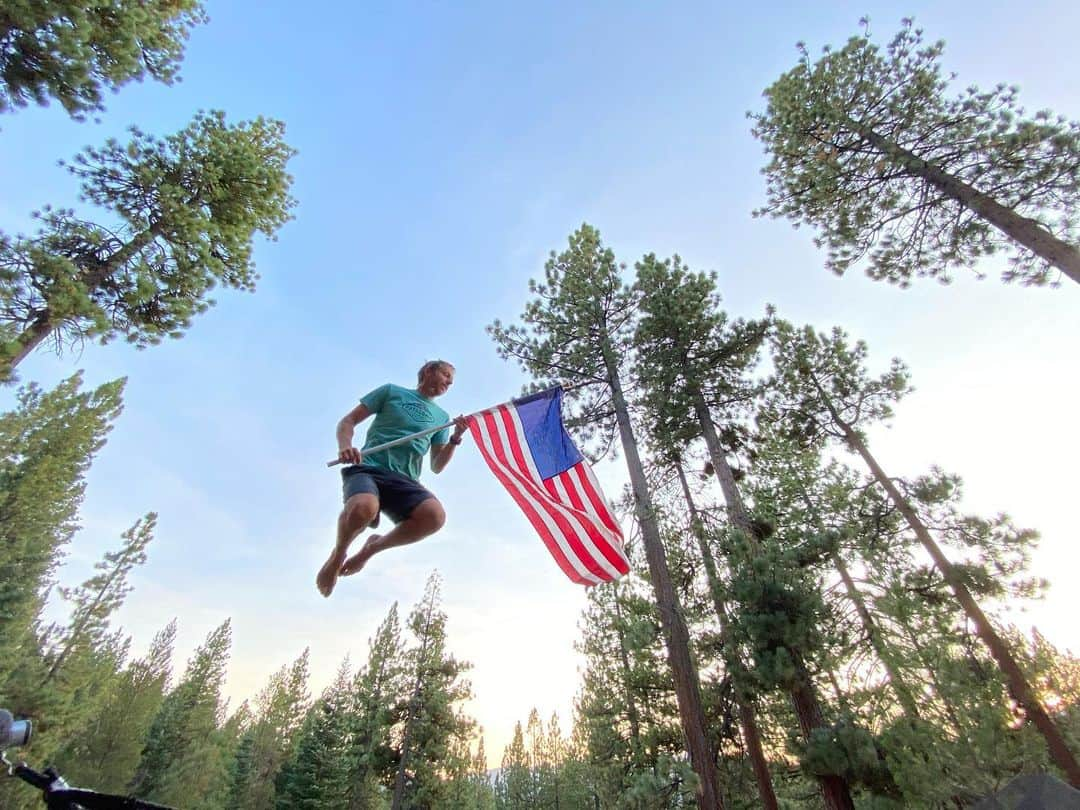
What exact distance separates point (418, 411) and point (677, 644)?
21.5 ft

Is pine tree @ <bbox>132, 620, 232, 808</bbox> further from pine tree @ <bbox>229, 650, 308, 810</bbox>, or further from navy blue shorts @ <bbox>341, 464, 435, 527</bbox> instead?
navy blue shorts @ <bbox>341, 464, 435, 527</bbox>

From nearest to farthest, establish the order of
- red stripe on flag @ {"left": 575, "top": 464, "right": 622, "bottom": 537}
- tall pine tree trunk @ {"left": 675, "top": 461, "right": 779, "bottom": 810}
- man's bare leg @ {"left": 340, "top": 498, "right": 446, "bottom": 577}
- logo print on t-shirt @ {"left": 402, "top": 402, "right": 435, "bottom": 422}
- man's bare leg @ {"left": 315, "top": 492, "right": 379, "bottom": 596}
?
man's bare leg @ {"left": 315, "top": 492, "right": 379, "bottom": 596}
man's bare leg @ {"left": 340, "top": 498, "right": 446, "bottom": 577}
logo print on t-shirt @ {"left": 402, "top": 402, "right": 435, "bottom": 422}
red stripe on flag @ {"left": 575, "top": 464, "right": 622, "bottom": 537}
tall pine tree trunk @ {"left": 675, "top": 461, "right": 779, "bottom": 810}

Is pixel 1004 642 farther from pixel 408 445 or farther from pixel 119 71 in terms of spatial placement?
pixel 119 71

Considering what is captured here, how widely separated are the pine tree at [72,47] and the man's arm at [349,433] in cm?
571

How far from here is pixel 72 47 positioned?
5676 millimetres

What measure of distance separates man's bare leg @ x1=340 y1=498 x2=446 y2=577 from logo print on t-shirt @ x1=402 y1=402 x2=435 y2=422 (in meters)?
0.85

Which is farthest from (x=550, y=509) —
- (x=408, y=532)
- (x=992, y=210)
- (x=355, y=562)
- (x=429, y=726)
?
(x=429, y=726)

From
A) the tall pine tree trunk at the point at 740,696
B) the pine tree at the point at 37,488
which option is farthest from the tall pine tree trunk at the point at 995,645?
the pine tree at the point at 37,488

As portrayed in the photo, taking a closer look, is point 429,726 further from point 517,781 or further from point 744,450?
point 517,781

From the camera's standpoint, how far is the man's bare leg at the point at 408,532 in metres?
3.81

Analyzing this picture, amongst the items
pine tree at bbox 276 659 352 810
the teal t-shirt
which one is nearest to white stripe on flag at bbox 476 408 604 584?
the teal t-shirt

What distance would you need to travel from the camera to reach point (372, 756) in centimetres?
2183

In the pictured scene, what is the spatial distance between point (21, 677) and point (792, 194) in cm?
2951

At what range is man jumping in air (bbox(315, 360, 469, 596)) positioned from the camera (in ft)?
11.3
